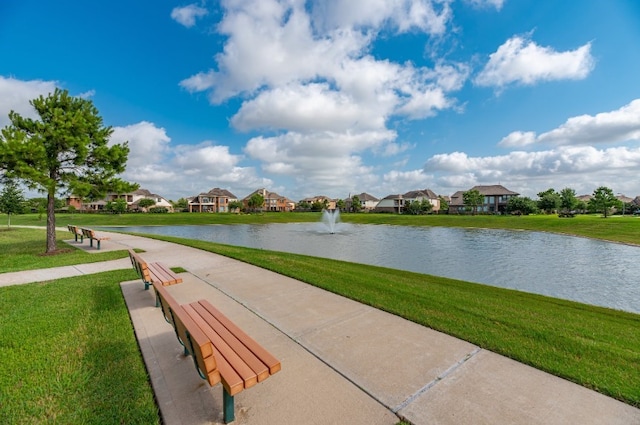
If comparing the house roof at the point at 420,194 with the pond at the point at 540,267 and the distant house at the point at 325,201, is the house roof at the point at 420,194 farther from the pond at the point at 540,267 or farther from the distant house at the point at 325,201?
the pond at the point at 540,267

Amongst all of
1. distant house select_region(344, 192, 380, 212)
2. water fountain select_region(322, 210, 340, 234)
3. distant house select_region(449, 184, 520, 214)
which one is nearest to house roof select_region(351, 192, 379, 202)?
distant house select_region(344, 192, 380, 212)

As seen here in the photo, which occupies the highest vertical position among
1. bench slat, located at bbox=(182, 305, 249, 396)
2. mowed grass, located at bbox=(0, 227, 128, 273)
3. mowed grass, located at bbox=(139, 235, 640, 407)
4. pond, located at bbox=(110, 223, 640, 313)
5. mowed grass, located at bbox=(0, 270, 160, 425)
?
bench slat, located at bbox=(182, 305, 249, 396)

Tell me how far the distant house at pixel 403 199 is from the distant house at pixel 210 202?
5902 cm

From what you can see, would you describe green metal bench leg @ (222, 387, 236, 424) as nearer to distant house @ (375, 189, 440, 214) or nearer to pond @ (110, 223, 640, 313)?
pond @ (110, 223, 640, 313)

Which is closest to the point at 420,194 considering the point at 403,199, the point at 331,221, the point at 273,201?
the point at 403,199

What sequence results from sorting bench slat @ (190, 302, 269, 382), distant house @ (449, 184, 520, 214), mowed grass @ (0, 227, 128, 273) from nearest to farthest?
bench slat @ (190, 302, 269, 382) → mowed grass @ (0, 227, 128, 273) → distant house @ (449, 184, 520, 214)

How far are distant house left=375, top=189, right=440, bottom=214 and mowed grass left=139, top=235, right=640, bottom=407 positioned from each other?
3949 inches

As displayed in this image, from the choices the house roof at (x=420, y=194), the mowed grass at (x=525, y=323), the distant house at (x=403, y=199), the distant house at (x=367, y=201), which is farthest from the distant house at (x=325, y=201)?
the mowed grass at (x=525, y=323)

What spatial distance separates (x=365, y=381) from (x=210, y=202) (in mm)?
108820

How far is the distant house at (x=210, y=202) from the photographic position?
103000mm

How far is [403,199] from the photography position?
108875 millimetres

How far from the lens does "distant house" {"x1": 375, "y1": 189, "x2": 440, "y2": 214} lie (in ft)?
344

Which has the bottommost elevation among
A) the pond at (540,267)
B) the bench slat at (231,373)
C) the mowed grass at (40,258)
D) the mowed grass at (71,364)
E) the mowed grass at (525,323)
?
the pond at (540,267)

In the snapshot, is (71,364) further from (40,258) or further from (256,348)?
(40,258)
